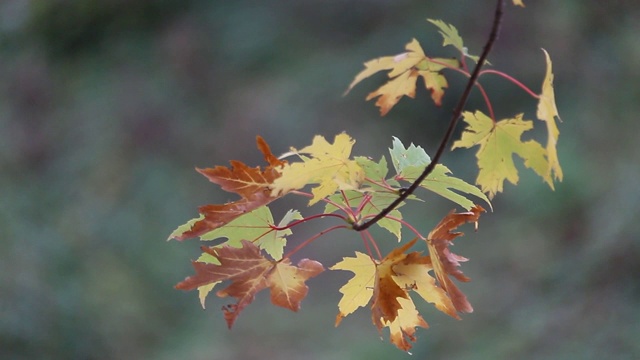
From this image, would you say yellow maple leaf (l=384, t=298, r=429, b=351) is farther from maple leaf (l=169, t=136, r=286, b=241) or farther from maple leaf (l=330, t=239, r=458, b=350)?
maple leaf (l=169, t=136, r=286, b=241)

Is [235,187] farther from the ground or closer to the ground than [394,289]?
farther from the ground

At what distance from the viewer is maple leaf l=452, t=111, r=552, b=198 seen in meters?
0.59

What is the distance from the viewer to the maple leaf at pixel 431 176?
2.06 feet

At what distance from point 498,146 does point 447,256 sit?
0.09m

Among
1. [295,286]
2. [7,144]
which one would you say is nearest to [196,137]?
[7,144]

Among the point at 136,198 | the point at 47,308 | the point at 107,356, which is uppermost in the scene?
the point at 136,198

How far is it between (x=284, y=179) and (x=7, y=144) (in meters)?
4.17

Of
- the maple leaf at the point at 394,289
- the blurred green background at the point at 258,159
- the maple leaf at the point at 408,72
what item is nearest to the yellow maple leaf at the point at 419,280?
the maple leaf at the point at 394,289

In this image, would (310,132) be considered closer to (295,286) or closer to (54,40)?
(54,40)

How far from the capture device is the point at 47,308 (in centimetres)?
363

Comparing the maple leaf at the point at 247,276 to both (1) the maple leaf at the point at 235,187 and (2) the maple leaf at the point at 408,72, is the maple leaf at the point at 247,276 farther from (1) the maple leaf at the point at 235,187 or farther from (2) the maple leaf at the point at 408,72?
(2) the maple leaf at the point at 408,72

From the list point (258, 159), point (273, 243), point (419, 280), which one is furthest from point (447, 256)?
point (258, 159)

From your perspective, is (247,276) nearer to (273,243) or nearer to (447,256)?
(273,243)

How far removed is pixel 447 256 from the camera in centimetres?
63
